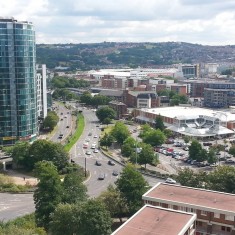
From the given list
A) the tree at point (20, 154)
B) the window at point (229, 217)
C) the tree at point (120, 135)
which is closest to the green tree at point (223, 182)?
the window at point (229, 217)

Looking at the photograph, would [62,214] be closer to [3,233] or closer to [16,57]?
[3,233]

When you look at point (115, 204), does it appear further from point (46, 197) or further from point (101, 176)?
point (101, 176)

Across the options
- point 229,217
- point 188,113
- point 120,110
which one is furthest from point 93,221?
point 120,110

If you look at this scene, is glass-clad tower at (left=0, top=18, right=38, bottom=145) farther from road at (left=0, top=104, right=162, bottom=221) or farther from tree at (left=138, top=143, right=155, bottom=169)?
tree at (left=138, top=143, right=155, bottom=169)

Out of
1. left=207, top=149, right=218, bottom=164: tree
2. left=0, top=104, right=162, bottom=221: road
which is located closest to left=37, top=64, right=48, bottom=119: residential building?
left=0, top=104, right=162, bottom=221: road

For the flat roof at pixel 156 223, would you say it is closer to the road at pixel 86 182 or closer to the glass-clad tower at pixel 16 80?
the road at pixel 86 182
